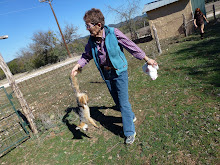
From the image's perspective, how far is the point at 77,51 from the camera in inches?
1181

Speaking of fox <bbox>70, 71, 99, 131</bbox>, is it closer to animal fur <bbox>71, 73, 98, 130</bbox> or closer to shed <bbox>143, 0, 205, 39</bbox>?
animal fur <bbox>71, 73, 98, 130</bbox>

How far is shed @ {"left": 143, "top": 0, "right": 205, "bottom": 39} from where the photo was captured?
13.3 m

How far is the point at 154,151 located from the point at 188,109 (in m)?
1.36

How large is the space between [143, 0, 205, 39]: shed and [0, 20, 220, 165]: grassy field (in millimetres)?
9402

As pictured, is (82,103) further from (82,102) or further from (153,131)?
(153,131)

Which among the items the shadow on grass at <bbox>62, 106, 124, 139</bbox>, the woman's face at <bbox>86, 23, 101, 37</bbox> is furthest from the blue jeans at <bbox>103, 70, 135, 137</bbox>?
the woman's face at <bbox>86, 23, 101, 37</bbox>

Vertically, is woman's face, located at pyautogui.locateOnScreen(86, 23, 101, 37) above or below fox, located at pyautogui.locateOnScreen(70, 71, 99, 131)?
above

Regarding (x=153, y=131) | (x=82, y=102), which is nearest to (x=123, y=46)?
(x=82, y=102)

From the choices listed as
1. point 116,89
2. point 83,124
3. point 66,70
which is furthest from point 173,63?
point 66,70

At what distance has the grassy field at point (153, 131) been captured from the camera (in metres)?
2.69

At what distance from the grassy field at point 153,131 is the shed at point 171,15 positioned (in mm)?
9402

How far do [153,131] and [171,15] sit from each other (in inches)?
534

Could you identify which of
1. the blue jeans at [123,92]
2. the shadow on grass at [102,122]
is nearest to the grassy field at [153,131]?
the shadow on grass at [102,122]

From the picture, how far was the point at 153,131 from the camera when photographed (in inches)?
128
